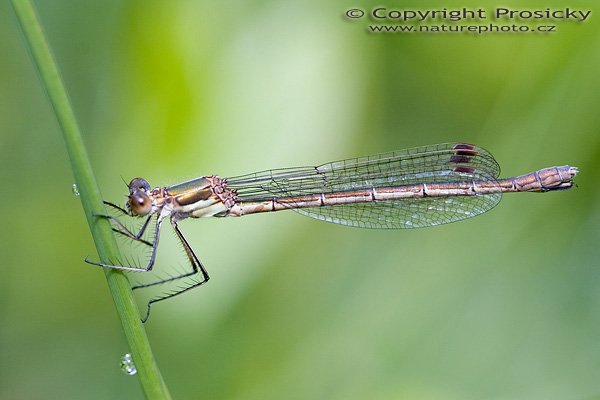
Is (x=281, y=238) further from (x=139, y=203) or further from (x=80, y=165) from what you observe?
(x=80, y=165)

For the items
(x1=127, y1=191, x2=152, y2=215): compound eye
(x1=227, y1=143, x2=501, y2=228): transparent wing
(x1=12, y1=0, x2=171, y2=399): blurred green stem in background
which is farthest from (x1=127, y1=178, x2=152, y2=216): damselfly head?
(x1=12, y1=0, x2=171, y2=399): blurred green stem in background

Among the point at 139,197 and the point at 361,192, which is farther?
the point at 361,192

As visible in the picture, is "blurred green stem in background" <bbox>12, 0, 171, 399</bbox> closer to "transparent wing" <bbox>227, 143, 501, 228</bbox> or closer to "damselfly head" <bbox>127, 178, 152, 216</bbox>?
"damselfly head" <bbox>127, 178, 152, 216</bbox>

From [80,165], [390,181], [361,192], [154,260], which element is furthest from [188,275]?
[390,181]

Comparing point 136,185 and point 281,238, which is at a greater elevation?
point 136,185

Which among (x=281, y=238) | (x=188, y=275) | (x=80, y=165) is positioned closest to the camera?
(x=80, y=165)

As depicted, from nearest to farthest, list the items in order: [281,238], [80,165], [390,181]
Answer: [80,165]
[281,238]
[390,181]

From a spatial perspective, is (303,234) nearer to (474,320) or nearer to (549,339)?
(474,320)

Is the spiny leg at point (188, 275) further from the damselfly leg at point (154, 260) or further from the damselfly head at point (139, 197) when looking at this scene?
the damselfly head at point (139, 197)
